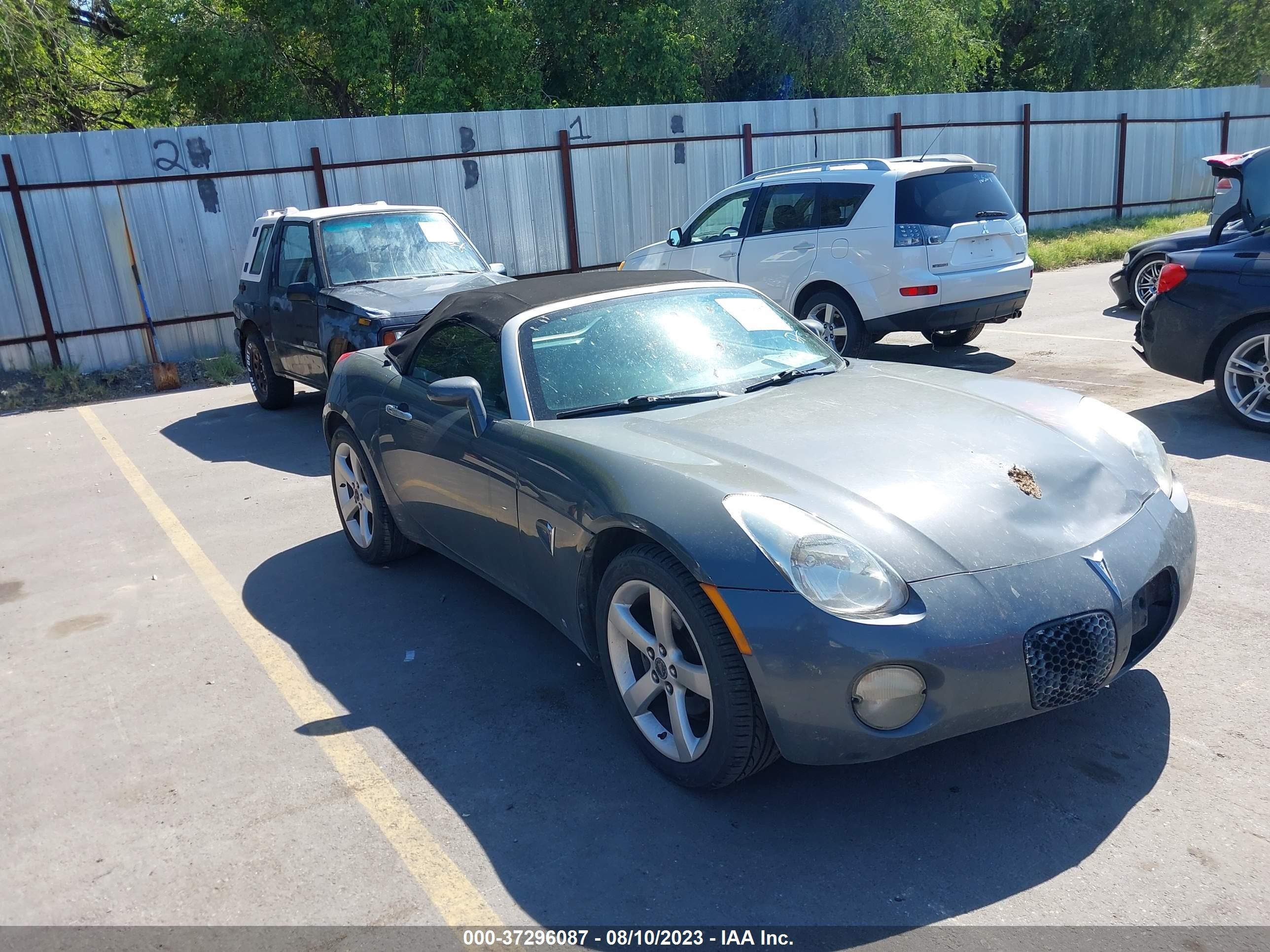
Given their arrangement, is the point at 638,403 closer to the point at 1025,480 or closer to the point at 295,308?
the point at 1025,480

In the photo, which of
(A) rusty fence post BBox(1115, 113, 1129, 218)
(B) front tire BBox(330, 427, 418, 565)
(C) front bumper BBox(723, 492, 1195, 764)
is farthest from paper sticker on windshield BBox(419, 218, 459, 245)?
(A) rusty fence post BBox(1115, 113, 1129, 218)

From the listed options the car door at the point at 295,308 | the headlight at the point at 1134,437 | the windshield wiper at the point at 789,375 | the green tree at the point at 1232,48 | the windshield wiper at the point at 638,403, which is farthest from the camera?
the green tree at the point at 1232,48

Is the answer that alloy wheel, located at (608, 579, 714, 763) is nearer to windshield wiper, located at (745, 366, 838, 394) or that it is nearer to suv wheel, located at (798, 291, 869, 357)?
windshield wiper, located at (745, 366, 838, 394)

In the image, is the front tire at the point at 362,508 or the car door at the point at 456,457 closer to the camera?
the car door at the point at 456,457

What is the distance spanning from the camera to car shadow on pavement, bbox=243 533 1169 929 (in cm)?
277

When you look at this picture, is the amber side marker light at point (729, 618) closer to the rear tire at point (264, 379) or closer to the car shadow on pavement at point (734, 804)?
the car shadow on pavement at point (734, 804)

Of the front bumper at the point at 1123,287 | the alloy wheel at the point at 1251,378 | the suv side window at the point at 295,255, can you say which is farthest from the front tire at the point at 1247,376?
the suv side window at the point at 295,255

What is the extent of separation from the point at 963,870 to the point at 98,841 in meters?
2.64

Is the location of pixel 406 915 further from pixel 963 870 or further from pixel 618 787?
pixel 963 870

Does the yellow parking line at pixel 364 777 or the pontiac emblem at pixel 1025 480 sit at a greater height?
the pontiac emblem at pixel 1025 480

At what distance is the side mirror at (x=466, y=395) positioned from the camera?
414 centimetres

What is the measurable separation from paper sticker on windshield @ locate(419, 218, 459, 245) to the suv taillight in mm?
5932

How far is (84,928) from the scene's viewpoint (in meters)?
2.84

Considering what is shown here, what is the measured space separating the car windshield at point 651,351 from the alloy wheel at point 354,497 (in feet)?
5.34
